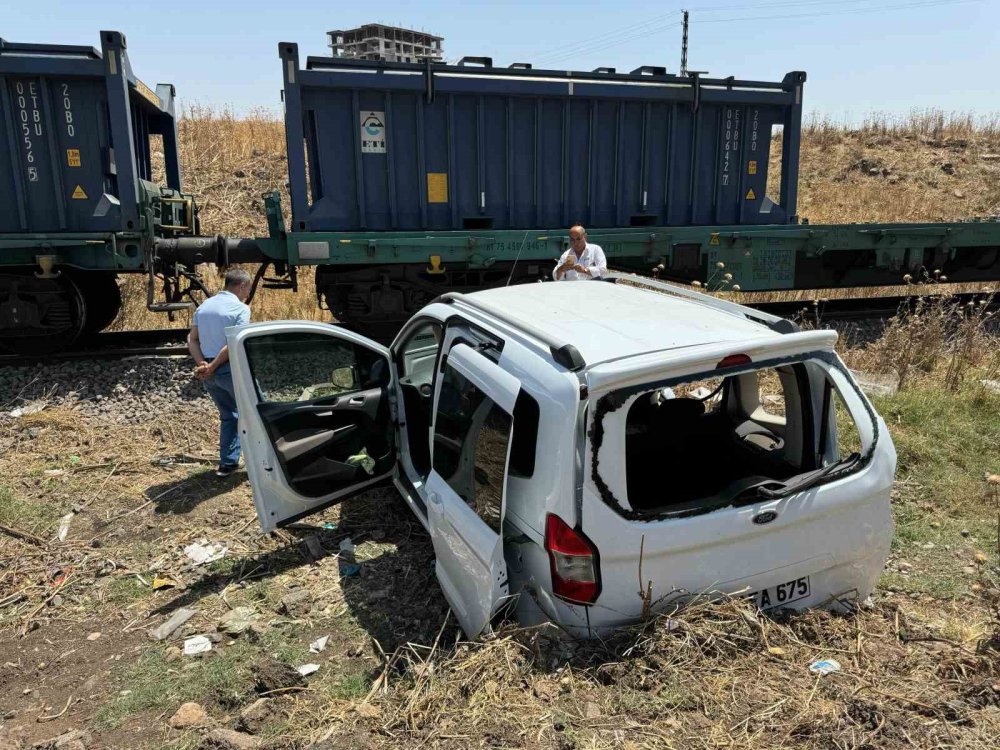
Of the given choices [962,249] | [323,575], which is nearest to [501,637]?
[323,575]

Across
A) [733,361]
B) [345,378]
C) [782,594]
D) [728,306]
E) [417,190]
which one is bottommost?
[782,594]

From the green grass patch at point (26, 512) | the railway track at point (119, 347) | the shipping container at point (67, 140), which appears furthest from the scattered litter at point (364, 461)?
the shipping container at point (67, 140)

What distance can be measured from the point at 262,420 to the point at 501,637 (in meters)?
1.98

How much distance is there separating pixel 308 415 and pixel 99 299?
581 centimetres

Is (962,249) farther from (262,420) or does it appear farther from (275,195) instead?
(262,420)

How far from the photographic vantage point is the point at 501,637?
9.44ft

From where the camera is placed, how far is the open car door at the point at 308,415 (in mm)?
4109

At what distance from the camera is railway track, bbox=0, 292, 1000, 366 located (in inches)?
311

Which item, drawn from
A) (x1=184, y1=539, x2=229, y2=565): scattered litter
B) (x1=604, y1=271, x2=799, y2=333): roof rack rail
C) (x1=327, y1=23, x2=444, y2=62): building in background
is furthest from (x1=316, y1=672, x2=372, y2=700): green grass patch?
(x1=327, y1=23, x2=444, y2=62): building in background

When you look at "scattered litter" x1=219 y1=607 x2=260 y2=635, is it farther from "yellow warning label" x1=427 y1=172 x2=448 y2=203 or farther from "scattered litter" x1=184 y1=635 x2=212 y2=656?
"yellow warning label" x1=427 y1=172 x2=448 y2=203

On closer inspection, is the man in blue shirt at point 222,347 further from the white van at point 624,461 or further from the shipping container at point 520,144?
the shipping container at point 520,144

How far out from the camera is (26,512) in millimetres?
5047

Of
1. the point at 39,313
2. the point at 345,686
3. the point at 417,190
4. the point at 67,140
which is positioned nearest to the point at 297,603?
the point at 345,686

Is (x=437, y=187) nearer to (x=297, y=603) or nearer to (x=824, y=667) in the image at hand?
(x=297, y=603)
